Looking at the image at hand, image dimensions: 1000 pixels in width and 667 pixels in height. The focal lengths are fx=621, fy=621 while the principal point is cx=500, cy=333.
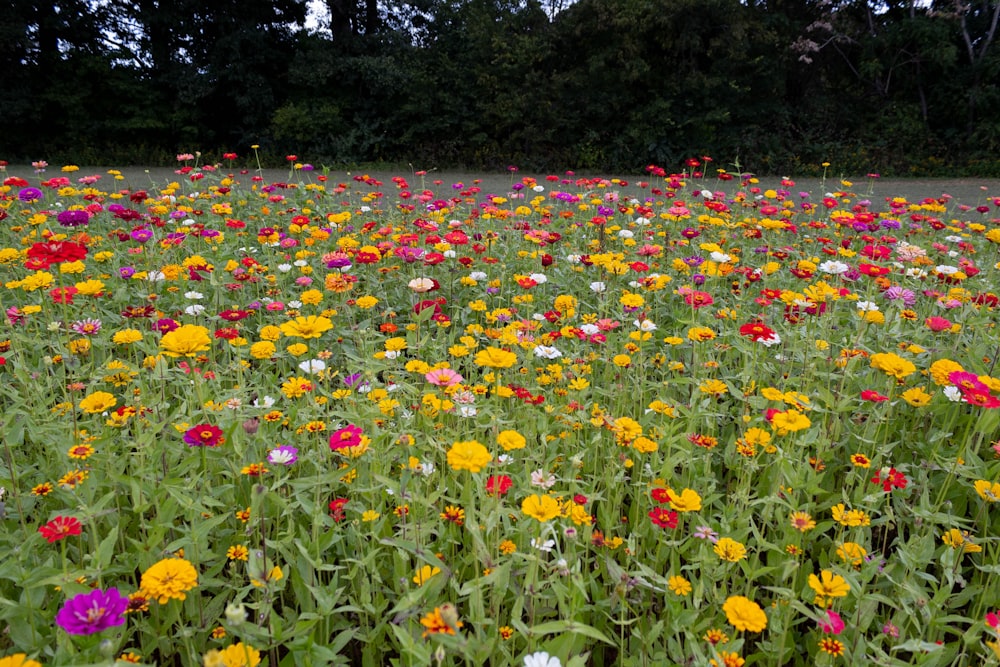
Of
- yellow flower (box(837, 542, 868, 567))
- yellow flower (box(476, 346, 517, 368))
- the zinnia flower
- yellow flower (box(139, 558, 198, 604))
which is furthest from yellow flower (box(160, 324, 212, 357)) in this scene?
yellow flower (box(837, 542, 868, 567))

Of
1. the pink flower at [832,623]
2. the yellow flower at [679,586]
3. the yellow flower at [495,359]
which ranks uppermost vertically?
the yellow flower at [495,359]

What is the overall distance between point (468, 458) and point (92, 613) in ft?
2.33

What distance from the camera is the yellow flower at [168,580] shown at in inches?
45.5

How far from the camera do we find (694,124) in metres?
14.6

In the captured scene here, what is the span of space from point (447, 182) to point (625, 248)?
310 inches

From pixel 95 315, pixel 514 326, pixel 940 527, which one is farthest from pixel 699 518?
pixel 95 315

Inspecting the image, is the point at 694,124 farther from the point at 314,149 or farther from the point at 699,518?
the point at 699,518

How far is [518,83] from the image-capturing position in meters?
15.5

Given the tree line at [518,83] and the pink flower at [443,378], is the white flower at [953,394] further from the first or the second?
the tree line at [518,83]

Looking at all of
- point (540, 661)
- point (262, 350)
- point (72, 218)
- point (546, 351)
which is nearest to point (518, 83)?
point (72, 218)

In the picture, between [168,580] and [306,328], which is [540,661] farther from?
[306,328]

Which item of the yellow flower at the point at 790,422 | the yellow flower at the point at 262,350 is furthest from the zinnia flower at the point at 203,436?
the yellow flower at the point at 790,422

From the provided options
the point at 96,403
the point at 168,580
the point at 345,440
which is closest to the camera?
the point at 168,580

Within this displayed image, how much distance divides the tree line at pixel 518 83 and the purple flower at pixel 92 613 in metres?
14.8
